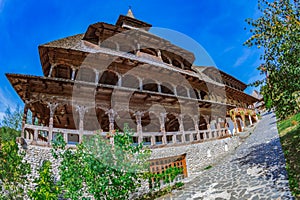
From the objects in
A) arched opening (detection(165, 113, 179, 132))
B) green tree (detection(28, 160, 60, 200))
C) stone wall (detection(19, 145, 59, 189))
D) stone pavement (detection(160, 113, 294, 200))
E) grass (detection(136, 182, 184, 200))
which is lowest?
grass (detection(136, 182, 184, 200))

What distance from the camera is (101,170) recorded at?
623 centimetres

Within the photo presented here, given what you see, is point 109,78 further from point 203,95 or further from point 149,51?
point 203,95

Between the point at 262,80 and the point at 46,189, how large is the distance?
8100 millimetres

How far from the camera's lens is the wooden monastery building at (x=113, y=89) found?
36.3 feet

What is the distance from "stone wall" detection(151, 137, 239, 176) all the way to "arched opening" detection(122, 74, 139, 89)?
5.72 metres

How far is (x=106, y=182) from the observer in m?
6.17

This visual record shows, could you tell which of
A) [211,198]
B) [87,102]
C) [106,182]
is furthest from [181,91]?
[106,182]

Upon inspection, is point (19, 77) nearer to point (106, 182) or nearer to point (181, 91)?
point (106, 182)

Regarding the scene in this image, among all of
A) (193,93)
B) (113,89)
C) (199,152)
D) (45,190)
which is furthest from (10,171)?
(193,93)

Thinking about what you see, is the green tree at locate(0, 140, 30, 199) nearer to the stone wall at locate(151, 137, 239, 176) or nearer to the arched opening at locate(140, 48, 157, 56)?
the stone wall at locate(151, 137, 239, 176)

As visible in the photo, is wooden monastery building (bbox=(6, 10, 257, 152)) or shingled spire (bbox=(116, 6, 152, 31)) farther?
shingled spire (bbox=(116, 6, 152, 31))

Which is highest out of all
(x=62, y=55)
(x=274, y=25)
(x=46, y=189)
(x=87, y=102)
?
(x=62, y=55)

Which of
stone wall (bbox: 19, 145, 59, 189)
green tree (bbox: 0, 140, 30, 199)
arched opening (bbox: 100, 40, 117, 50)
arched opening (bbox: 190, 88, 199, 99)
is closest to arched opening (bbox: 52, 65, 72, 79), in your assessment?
arched opening (bbox: 100, 40, 117, 50)

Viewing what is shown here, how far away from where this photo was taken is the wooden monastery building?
11.1m
